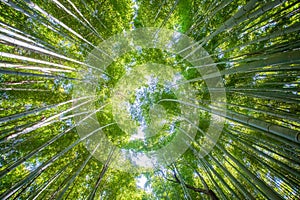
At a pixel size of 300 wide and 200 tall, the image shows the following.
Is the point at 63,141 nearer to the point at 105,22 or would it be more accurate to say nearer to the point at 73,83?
the point at 73,83

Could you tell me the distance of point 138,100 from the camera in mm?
6344

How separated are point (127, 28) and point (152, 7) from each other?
36.9 inches

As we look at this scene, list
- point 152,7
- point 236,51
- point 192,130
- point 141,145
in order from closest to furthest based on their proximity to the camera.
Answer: point 236,51 < point 152,7 < point 192,130 < point 141,145

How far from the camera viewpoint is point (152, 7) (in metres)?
4.52

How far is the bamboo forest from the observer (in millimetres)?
3947

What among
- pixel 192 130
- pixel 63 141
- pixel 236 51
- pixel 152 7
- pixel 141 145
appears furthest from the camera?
pixel 141 145

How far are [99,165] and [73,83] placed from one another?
2712mm

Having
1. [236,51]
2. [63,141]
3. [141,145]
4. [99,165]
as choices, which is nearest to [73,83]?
[63,141]

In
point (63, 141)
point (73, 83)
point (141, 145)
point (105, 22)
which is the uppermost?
point (105, 22)

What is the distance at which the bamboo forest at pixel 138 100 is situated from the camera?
395 cm

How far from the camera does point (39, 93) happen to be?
4871 millimetres

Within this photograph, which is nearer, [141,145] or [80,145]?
[80,145]

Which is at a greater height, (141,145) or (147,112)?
(147,112)

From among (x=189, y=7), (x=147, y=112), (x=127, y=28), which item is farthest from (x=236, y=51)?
(x=147, y=112)
